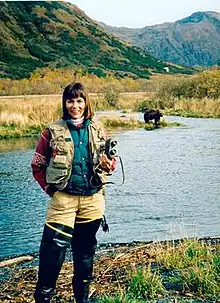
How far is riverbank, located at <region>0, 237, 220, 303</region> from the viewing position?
5.96m

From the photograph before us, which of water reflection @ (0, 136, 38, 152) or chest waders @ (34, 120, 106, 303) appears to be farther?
water reflection @ (0, 136, 38, 152)

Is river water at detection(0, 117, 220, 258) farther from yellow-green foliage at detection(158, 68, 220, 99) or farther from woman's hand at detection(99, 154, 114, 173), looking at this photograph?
yellow-green foliage at detection(158, 68, 220, 99)

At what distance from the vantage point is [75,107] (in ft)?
16.9

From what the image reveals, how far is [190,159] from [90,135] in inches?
641

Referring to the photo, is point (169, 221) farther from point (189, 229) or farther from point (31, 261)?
point (31, 261)

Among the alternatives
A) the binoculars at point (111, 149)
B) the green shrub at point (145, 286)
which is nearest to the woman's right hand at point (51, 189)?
the binoculars at point (111, 149)

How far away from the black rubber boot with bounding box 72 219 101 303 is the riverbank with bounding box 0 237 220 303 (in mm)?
256

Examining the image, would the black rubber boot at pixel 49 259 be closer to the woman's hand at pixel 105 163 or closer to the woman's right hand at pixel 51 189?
the woman's right hand at pixel 51 189

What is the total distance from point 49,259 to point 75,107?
129 cm

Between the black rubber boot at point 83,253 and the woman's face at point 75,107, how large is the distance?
0.92 metres

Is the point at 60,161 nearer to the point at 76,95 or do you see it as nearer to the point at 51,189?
the point at 51,189

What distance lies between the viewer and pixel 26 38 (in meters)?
151

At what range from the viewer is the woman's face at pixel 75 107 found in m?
5.15

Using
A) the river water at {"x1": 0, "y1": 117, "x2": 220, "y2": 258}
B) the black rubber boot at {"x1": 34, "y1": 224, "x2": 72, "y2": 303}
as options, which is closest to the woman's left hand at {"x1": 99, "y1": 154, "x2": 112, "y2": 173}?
the black rubber boot at {"x1": 34, "y1": 224, "x2": 72, "y2": 303}
